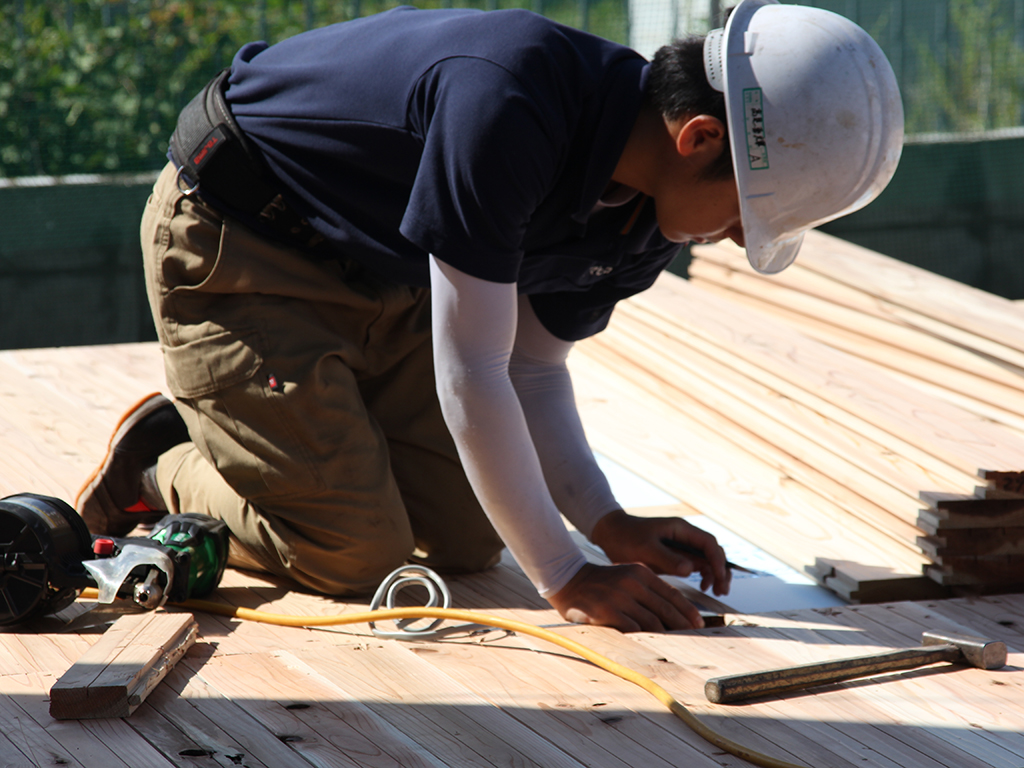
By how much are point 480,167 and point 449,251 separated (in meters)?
0.16

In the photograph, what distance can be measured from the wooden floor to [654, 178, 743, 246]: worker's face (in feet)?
2.77

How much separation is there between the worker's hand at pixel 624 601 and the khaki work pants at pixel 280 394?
490mm

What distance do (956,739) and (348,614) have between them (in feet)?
4.09

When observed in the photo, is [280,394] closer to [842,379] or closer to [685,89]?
[685,89]

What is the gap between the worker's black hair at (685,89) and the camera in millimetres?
1985

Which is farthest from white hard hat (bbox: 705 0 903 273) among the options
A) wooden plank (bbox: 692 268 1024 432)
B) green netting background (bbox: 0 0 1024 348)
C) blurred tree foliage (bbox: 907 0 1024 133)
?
blurred tree foliage (bbox: 907 0 1024 133)

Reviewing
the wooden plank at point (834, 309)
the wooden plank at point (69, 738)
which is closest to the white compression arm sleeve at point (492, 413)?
the wooden plank at point (69, 738)

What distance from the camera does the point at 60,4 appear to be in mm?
6137

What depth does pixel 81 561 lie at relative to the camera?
88.1 inches

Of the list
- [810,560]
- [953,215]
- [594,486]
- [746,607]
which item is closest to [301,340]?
[594,486]

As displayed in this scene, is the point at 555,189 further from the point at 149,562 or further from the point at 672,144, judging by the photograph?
the point at 149,562

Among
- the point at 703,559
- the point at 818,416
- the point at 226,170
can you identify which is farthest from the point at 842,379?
the point at 226,170

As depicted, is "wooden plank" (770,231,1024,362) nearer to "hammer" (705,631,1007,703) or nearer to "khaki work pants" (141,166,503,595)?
"hammer" (705,631,1007,703)

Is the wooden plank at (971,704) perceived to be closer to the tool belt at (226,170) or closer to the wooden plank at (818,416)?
the wooden plank at (818,416)
